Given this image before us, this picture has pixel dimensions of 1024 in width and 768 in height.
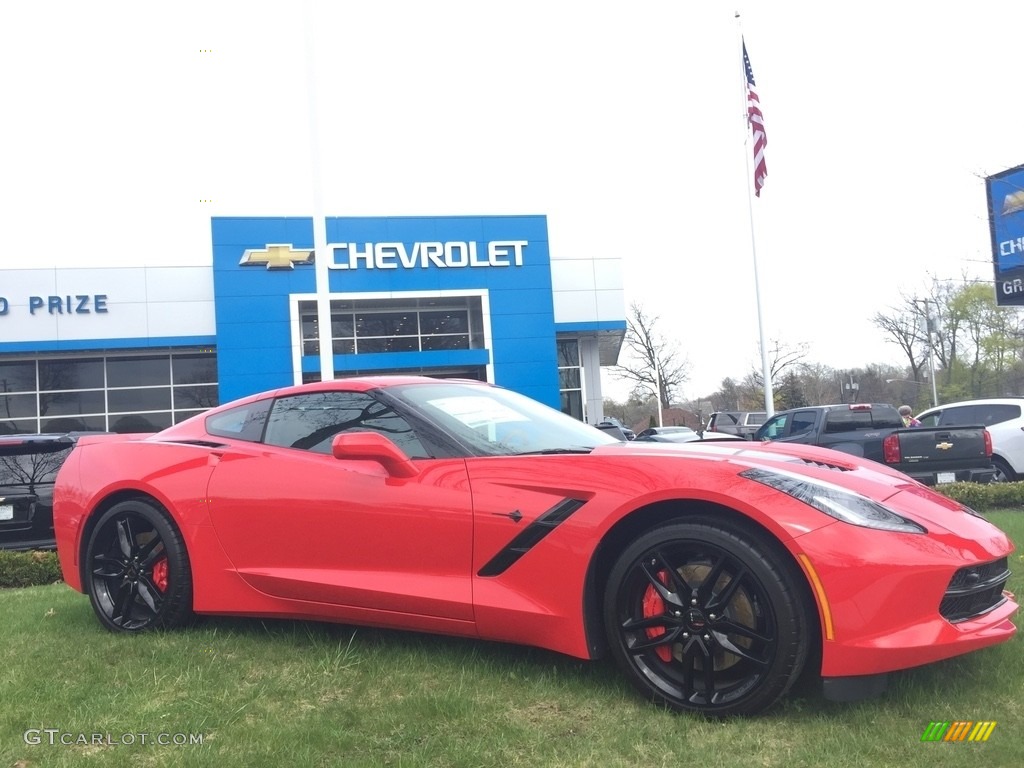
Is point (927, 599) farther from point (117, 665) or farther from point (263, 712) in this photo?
point (117, 665)

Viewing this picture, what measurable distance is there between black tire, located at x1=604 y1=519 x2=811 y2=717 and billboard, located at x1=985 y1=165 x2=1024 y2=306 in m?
15.8

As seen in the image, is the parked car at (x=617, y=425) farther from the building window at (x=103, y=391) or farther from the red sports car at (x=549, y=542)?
the building window at (x=103, y=391)

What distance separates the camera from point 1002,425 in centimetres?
1308

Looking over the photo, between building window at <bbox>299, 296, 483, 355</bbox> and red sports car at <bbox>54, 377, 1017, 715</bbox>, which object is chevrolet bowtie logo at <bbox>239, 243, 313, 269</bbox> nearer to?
building window at <bbox>299, 296, 483, 355</bbox>

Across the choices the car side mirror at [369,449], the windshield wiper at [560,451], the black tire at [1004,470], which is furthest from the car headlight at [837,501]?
the black tire at [1004,470]

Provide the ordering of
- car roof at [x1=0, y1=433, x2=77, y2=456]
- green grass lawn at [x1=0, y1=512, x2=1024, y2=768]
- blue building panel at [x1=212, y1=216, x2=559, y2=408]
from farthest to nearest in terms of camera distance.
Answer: blue building panel at [x1=212, y1=216, x2=559, y2=408] < car roof at [x1=0, y1=433, x2=77, y2=456] < green grass lawn at [x1=0, y1=512, x2=1024, y2=768]

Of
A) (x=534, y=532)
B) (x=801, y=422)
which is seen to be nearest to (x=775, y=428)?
(x=801, y=422)

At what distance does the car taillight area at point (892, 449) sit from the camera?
10438 mm

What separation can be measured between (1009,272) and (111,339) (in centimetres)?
2354

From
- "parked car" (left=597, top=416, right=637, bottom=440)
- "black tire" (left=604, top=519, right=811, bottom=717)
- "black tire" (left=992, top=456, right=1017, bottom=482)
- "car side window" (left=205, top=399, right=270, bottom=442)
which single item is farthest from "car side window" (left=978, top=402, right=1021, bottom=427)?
"car side window" (left=205, top=399, right=270, bottom=442)

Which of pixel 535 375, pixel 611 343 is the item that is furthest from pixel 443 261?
pixel 611 343

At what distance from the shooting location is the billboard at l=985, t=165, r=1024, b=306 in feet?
52.1

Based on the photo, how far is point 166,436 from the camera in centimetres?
467

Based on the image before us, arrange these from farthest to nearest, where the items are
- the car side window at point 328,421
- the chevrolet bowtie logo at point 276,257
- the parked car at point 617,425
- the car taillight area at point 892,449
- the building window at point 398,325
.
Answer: the building window at point 398,325 < the chevrolet bowtie logo at point 276,257 < the car taillight area at point 892,449 < the parked car at point 617,425 < the car side window at point 328,421
